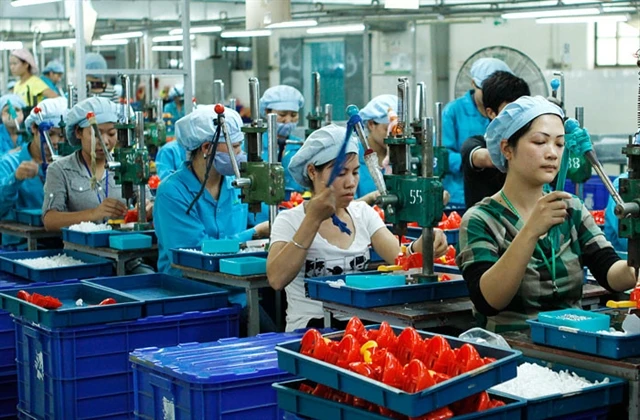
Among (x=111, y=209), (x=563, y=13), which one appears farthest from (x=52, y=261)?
(x=563, y=13)

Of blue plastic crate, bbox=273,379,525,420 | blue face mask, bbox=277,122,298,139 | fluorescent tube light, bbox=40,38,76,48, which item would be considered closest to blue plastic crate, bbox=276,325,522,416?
blue plastic crate, bbox=273,379,525,420

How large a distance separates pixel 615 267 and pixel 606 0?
21.7 feet

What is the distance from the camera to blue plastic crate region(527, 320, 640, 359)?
2.49 m

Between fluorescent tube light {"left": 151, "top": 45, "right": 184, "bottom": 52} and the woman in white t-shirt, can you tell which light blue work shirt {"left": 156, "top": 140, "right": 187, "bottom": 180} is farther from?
fluorescent tube light {"left": 151, "top": 45, "right": 184, "bottom": 52}

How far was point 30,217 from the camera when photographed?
19.2 ft

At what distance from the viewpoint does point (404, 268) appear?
→ 3.68m

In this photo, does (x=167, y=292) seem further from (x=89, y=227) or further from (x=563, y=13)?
(x=563, y=13)

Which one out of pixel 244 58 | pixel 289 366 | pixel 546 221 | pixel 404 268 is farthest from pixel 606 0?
pixel 244 58

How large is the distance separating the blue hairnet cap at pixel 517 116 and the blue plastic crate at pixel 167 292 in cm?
132

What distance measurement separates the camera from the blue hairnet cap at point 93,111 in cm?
536

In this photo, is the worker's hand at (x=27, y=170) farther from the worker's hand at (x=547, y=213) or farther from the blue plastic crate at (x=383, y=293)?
the worker's hand at (x=547, y=213)

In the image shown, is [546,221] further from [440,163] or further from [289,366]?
[440,163]

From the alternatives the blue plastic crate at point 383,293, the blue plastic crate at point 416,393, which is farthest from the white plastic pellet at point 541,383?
the blue plastic crate at point 383,293

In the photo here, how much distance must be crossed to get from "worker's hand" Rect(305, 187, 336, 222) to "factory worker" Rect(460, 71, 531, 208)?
95 centimetres
